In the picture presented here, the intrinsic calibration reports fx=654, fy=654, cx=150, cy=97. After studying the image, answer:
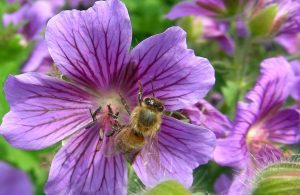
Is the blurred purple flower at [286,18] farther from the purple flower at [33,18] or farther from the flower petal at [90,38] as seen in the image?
the purple flower at [33,18]

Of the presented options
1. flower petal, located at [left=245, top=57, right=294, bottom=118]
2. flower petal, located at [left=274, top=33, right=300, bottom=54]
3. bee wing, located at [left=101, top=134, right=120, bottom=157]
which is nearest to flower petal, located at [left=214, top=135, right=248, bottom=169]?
flower petal, located at [left=245, top=57, right=294, bottom=118]

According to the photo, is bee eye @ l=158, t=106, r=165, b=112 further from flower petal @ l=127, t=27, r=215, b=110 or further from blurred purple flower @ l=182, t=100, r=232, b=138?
blurred purple flower @ l=182, t=100, r=232, b=138

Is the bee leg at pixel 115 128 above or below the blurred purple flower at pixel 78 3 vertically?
above

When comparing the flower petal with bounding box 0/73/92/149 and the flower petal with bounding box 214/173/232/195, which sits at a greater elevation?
the flower petal with bounding box 0/73/92/149

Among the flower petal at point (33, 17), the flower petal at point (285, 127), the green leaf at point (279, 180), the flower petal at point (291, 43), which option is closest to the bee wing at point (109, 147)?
the green leaf at point (279, 180)

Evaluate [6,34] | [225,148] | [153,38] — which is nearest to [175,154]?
[225,148]

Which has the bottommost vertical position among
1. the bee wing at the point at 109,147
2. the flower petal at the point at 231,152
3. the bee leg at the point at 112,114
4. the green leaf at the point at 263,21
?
the flower petal at the point at 231,152
